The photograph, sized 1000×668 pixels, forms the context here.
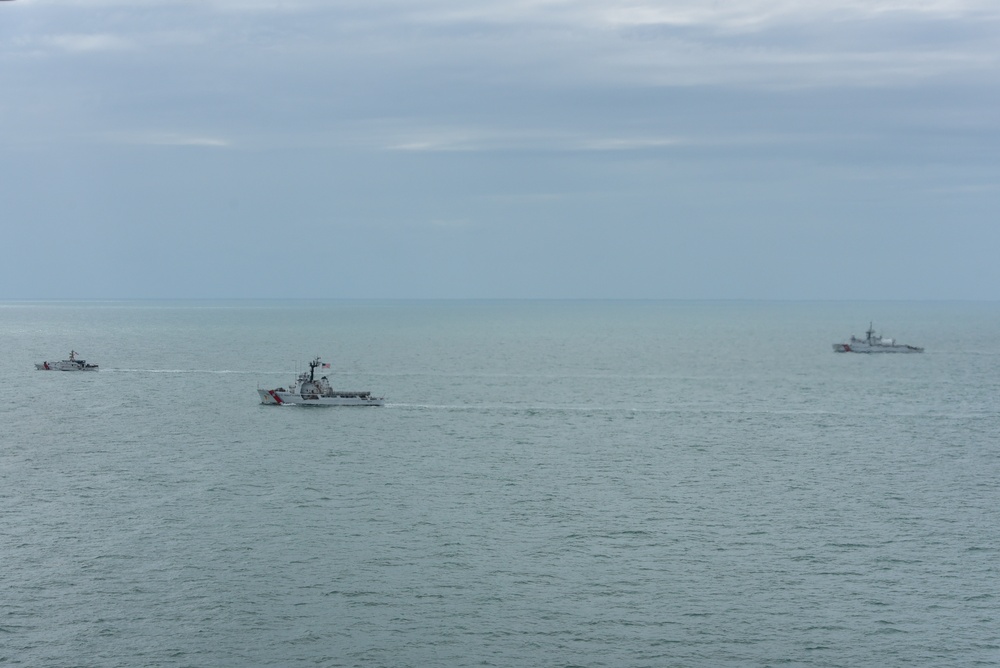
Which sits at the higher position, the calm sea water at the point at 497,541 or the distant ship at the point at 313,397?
the distant ship at the point at 313,397

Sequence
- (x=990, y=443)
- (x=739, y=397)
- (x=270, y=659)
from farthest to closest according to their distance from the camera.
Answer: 1. (x=739, y=397)
2. (x=990, y=443)
3. (x=270, y=659)

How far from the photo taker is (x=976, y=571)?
67500 mm

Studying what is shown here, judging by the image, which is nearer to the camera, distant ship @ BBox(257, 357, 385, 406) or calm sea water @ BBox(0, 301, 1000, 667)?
calm sea water @ BBox(0, 301, 1000, 667)

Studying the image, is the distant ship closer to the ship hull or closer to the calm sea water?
the ship hull

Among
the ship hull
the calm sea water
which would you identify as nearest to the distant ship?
the ship hull

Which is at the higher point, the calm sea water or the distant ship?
the distant ship

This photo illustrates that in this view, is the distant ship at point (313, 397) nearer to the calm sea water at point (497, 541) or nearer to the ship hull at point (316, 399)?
the ship hull at point (316, 399)

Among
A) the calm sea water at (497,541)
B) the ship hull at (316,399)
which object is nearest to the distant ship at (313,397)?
the ship hull at (316,399)

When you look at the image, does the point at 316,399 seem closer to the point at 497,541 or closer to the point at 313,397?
the point at 313,397

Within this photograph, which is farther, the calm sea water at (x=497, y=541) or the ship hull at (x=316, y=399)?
the ship hull at (x=316, y=399)

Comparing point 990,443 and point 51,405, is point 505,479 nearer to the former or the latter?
point 990,443

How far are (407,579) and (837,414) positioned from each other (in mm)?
92716

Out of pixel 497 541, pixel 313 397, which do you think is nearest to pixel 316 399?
pixel 313 397

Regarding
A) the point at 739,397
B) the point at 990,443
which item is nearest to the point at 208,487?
the point at 990,443
